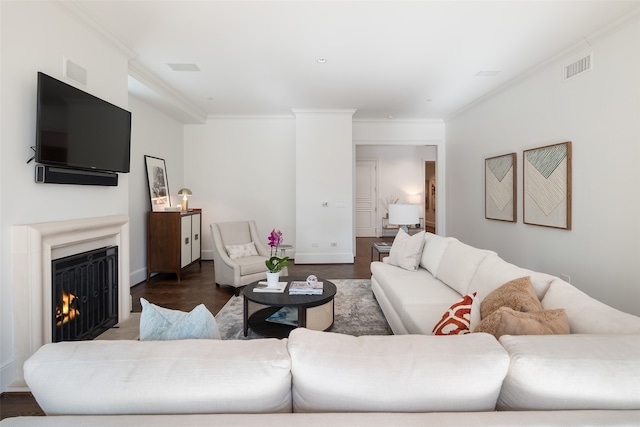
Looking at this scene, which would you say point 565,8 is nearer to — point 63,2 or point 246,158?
point 63,2

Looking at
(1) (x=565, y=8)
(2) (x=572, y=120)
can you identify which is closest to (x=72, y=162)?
(1) (x=565, y=8)

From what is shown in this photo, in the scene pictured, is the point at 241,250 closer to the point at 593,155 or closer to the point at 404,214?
the point at 404,214

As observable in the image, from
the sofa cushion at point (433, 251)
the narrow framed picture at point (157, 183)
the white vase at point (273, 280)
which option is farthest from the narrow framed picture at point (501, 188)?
the narrow framed picture at point (157, 183)

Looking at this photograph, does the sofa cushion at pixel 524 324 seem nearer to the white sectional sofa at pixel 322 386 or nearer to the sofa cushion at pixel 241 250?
the white sectional sofa at pixel 322 386

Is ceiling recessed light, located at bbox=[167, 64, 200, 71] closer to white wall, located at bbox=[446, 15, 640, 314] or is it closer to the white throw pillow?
the white throw pillow

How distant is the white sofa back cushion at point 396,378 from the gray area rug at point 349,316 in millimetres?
2057

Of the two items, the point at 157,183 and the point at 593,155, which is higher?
the point at 593,155

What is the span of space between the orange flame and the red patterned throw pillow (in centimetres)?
274

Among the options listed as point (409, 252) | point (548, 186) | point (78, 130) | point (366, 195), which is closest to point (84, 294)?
point (78, 130)

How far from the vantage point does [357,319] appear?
3266mm

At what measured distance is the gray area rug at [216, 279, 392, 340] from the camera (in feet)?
9.82

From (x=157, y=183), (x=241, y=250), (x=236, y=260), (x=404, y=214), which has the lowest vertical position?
(x=236, y=260)

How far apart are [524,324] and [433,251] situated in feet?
7.27

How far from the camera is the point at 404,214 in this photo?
4.57 meters
